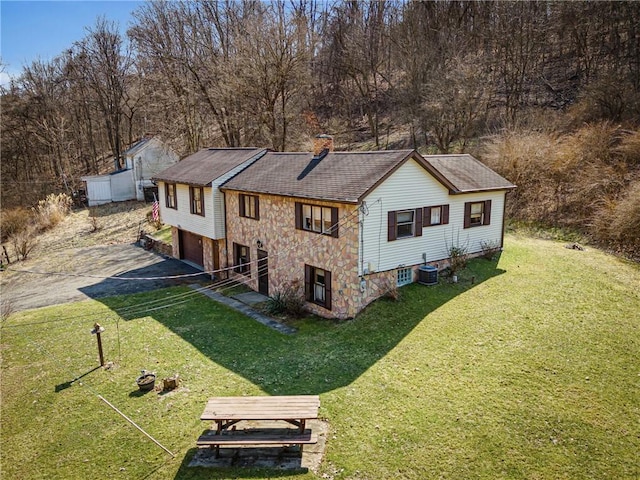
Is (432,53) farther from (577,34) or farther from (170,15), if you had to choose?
(170,15)

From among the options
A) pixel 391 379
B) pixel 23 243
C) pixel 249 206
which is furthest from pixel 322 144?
pixel 23 243

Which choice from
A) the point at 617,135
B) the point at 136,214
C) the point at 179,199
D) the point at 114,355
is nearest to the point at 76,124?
the point at 136,214

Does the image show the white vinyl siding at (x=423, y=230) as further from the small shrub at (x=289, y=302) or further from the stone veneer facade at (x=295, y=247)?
the small shrub at (x=289, y=302)

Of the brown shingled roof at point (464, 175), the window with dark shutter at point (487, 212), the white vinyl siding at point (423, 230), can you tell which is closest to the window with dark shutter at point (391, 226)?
the white vinyl siding at point (423, 230)

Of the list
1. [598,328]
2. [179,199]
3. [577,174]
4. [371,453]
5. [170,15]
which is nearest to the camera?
[371,453]

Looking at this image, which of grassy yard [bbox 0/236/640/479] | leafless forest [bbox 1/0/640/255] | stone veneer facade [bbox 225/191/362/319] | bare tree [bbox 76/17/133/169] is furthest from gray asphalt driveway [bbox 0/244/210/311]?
bare tree [bbox 76/17/133/169]

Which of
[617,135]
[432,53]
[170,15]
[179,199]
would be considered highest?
[170,15]

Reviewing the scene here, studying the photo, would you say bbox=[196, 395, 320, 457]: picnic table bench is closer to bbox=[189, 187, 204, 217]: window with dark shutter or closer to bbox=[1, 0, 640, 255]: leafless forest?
bbox=[189, 187, 204, 217]: window with dark shutter
